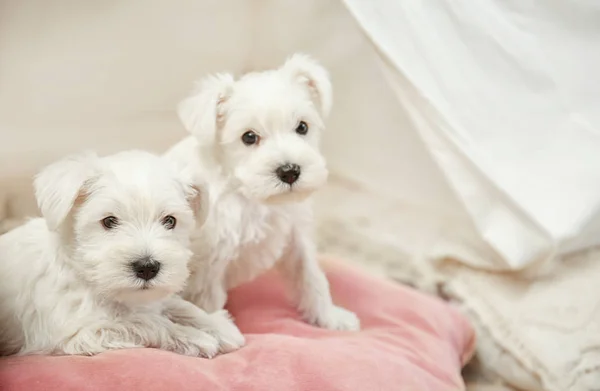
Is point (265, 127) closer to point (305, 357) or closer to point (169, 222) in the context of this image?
point (169, 222)

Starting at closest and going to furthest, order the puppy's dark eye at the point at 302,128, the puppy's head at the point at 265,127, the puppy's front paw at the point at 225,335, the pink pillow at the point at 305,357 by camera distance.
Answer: the pink pillow at the point at 305,357 < the puppy's front paw at the point at 225,335 < the puppy's head at the point at 265,127 < the puppy's dark eye at the point at 302,128

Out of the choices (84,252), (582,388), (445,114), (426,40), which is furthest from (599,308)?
(84,252)

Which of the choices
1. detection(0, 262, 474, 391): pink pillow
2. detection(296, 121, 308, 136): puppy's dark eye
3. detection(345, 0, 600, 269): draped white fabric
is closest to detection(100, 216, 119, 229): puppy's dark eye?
detection(0, 262, 474, 391): pink pillow

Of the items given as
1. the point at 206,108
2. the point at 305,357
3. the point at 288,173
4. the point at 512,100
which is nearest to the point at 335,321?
the point at 305,357

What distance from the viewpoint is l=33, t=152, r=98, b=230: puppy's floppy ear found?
5.26 ft

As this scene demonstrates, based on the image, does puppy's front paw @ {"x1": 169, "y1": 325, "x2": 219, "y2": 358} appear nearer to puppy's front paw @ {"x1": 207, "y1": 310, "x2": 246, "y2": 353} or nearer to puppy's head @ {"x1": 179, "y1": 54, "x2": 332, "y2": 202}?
puppy's front paw @ {"x1": 207, "y1": 310, "x2": 246, "y2": 353}

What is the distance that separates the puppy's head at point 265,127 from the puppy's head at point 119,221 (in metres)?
0.28

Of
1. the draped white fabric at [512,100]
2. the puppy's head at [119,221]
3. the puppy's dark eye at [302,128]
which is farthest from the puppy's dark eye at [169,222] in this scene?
the draped white fabric at [512,100]

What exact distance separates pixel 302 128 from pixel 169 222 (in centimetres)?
56

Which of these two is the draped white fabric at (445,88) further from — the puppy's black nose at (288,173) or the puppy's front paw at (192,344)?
the puppy's front paw at (192,344)

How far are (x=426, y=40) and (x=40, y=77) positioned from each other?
1.31 meters

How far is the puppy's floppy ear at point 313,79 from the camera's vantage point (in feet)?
7.00

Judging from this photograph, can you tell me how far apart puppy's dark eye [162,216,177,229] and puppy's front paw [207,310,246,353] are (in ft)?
0.97

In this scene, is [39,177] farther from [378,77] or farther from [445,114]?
[378,77]
